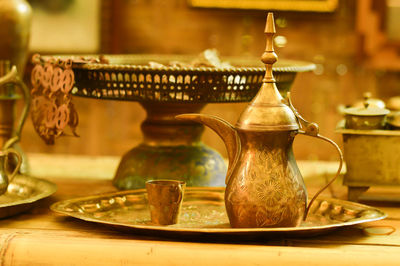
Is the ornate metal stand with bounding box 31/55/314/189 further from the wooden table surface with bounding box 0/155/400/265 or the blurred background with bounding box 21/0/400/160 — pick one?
the blurred background with bounding box 21/0/400/160

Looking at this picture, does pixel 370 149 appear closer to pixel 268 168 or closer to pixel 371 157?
pixel 371 157

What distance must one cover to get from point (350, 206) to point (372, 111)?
0.19 metres

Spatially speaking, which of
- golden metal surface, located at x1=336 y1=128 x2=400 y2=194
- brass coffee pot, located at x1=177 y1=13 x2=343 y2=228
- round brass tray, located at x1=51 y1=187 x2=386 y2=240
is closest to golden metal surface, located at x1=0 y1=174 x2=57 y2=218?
round brass tray, located at x1=51 y1=187 x2=386 y2=240

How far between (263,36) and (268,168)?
2.08 m

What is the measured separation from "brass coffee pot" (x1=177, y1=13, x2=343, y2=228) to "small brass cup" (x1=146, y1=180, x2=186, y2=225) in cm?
7

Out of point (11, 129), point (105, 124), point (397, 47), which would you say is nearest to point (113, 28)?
point (105, 124)

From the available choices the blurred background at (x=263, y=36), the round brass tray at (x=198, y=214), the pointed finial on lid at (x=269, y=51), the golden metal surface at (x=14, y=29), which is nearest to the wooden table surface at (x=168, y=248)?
the round brass tray at (x=198, y=214)

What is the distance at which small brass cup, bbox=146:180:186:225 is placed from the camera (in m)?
0.88

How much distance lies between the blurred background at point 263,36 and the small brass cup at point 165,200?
6.40ft

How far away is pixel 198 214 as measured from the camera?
1006 mm

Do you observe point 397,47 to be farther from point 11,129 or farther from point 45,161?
point 11,129

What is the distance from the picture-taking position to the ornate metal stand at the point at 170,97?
3.42ft

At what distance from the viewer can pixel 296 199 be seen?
86 cm

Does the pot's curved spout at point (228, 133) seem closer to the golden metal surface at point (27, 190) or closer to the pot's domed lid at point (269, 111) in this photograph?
the pot's domed lid at point (269, 111)
